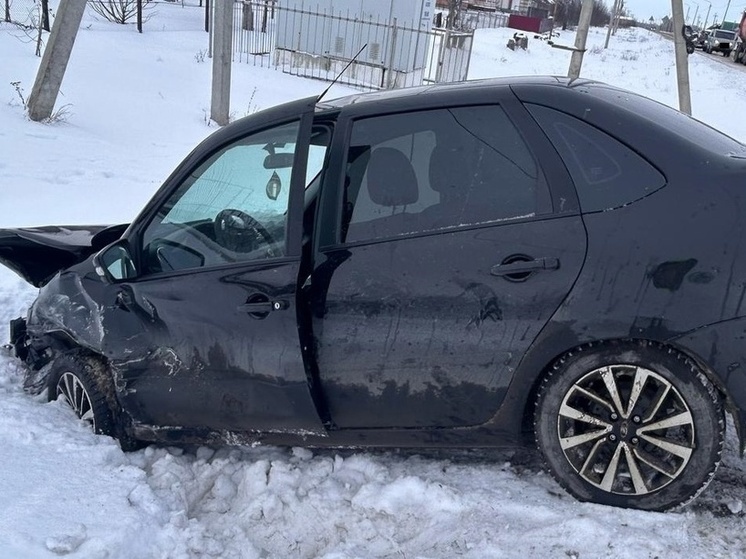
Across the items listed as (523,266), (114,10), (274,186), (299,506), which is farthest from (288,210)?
(114,10)

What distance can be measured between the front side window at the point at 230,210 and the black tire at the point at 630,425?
1361 millimetres

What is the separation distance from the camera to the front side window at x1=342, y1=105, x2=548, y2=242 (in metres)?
3.05

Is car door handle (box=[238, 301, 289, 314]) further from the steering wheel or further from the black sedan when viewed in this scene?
the steering wheel

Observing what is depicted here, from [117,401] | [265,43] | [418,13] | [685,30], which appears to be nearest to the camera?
[117,401]

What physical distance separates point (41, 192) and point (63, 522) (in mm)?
5408

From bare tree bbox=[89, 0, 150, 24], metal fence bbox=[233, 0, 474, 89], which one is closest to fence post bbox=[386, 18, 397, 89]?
metal fence bbox=[233, 0, 474, 89]

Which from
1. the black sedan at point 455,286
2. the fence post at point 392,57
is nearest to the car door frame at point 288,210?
the black sedan at point 455,286

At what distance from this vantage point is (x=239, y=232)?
3402mm

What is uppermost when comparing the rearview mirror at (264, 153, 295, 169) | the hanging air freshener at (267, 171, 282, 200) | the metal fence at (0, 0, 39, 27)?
the rearview mirror at (264, 153, 295, 169)

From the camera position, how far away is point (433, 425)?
320 centimetres

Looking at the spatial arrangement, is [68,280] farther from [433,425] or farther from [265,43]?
[265,43]

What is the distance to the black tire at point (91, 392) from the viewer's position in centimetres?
366

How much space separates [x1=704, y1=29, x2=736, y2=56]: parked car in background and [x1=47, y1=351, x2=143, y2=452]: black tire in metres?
52.4

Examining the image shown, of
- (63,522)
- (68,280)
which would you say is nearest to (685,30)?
(68,280)
